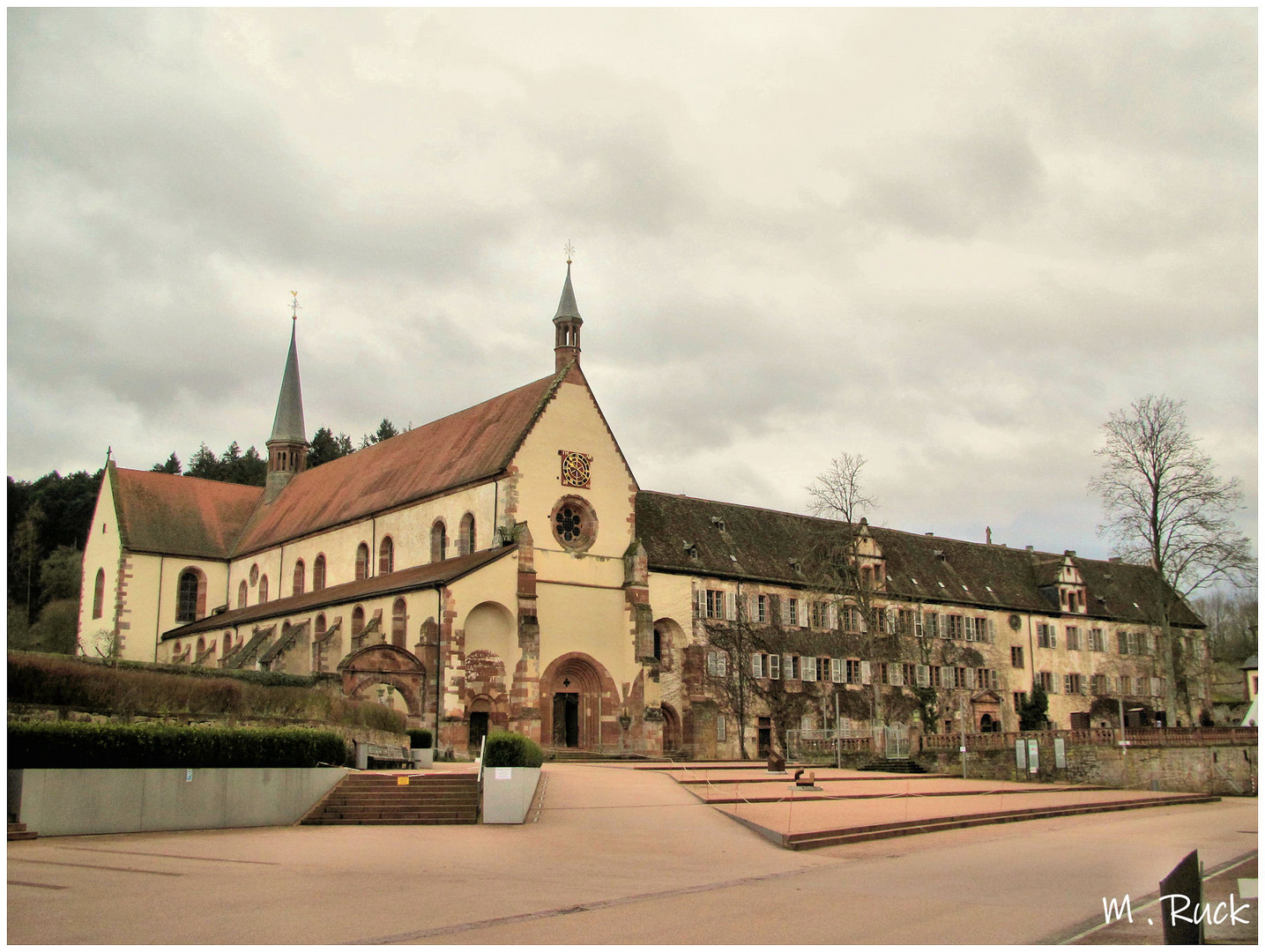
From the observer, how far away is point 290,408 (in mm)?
72125

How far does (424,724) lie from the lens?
4125cm

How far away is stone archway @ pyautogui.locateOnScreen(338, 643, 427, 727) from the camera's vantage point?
40.1 m

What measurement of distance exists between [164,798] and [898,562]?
4497 cm

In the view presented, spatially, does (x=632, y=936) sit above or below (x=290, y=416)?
below

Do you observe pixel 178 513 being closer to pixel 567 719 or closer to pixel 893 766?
pixel 567 719

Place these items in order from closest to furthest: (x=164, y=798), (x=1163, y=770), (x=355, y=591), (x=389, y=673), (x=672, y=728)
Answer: (x=164, y=798)
(x=1163, y=770)
(x=389, y=673)
(x=355, y=591)
(x=672, y=728)

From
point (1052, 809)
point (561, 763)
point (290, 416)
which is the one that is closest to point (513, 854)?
point (1052, 809)

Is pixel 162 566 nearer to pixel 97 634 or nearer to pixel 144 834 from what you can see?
pixel 97 634

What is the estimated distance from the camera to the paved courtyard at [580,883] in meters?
13.1

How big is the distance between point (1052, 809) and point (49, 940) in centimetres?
2497

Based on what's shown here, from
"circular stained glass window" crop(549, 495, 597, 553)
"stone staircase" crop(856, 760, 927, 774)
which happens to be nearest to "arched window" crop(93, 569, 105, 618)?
"circular stained glass window" crop(549, 495, 597, 553)

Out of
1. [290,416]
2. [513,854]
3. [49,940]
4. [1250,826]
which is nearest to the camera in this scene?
[49,940]

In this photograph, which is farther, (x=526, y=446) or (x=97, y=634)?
(x=97, y=634)

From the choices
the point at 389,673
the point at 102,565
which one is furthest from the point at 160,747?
the point at 102,565
